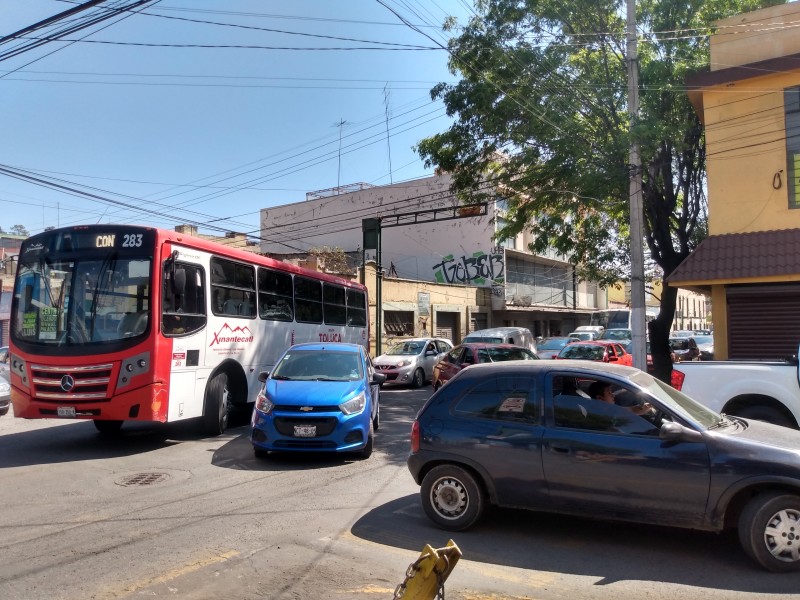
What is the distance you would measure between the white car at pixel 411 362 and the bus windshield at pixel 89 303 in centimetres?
1174

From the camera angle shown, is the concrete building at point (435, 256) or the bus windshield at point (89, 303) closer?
the bus windshield at point (89, 303)

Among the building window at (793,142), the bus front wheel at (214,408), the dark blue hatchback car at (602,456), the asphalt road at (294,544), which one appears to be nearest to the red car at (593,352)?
the building window at (793,142)

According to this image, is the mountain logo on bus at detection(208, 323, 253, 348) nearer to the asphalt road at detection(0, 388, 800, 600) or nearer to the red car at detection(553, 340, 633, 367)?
the asphalt road at detection(0, 388, 800, 600)

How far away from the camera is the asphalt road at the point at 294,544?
4781mm

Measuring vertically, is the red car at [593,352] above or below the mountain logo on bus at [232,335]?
below

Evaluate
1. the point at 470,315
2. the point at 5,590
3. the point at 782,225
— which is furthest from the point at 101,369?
the point at 470,315

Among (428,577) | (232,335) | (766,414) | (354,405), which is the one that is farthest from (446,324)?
(428,577)

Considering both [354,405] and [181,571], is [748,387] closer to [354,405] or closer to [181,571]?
[354,405]

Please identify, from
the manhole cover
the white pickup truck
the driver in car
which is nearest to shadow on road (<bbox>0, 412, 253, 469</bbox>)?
the manhole cover

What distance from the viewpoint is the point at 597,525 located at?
6.24 meters

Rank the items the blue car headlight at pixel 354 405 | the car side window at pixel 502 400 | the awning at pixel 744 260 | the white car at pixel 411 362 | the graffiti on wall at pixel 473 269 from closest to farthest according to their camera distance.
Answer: the car side window at pixel 502 400
the blue car headlight at pixel 354 405
the awning at pixel 744 260
the white car at pixel 411 362
the graffiti on wall at pixel 473 269

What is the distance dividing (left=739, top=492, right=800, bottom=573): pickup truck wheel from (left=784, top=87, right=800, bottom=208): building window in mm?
11032

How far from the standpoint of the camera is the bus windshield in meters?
9.62

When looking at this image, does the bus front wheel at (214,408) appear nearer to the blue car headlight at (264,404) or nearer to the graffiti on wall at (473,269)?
the blue car headlight at (264,404)
